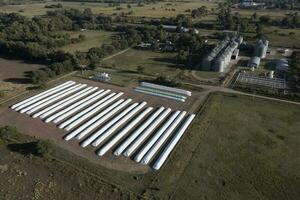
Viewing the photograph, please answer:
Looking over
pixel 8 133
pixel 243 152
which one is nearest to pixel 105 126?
pixel 8 133

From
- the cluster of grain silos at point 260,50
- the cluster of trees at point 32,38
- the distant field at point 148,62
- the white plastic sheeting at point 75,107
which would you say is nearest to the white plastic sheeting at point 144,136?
the white plastic sheeting at point 75,107

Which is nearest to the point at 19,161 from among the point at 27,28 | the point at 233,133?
the point at 233,133

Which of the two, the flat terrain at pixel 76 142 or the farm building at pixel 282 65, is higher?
the farm building at pixel 282 65

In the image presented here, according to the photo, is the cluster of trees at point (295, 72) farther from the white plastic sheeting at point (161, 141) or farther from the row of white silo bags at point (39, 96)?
the row of white silo bags at point (39, 96)

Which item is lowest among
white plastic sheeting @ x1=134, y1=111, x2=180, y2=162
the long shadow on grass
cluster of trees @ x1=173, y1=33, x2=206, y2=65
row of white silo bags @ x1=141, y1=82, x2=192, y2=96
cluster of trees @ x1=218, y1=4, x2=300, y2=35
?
the long shadow on grass

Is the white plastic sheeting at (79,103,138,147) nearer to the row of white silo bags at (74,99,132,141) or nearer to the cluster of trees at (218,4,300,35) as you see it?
the row of white silo bags at (74,99,132,141)

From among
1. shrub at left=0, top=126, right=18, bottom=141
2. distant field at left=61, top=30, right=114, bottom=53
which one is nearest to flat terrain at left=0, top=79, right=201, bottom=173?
shrub at left=0, top=126, right=18, bottom=141

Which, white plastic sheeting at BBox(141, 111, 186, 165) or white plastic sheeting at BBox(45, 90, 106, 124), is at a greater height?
white plastic sheeting at BBox(45, 90, 106, 124)
